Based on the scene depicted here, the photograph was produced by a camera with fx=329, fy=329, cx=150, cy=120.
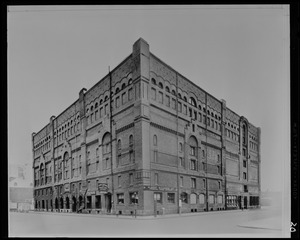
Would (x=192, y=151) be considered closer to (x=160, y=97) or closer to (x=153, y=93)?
(x=160, y=97)

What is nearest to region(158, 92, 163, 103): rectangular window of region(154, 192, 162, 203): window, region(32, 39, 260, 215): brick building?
region(32, 39, 260, 215): brick building

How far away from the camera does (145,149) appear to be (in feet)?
18.6

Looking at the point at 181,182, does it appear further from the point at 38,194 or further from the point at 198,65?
the point at 38,194

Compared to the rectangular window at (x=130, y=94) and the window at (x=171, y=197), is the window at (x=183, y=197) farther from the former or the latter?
the rectangular window at (x=130, y=94)

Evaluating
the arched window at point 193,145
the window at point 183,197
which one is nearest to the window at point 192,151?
the arched window at point 193,145

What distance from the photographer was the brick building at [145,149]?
225 inches

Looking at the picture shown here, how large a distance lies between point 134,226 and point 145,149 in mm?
1303

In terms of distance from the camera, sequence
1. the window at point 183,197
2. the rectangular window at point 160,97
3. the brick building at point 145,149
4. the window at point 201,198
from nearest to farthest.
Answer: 1. the brick building at point 145,149
2. the rectangular window at point 160,97
3. the window at point 183,197
4. the window at point 201,198

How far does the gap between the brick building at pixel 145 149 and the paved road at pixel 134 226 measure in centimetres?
20

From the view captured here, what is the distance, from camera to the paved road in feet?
18.2

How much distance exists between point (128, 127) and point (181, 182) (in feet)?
4.61

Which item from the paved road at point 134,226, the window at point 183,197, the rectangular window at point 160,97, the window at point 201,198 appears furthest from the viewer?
the window at point 201,198

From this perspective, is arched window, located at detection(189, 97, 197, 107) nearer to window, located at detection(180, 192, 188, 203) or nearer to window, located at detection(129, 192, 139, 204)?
window, located at detection(180, 192, 188, 203)

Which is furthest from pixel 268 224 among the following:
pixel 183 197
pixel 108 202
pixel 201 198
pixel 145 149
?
pixel 108 202
